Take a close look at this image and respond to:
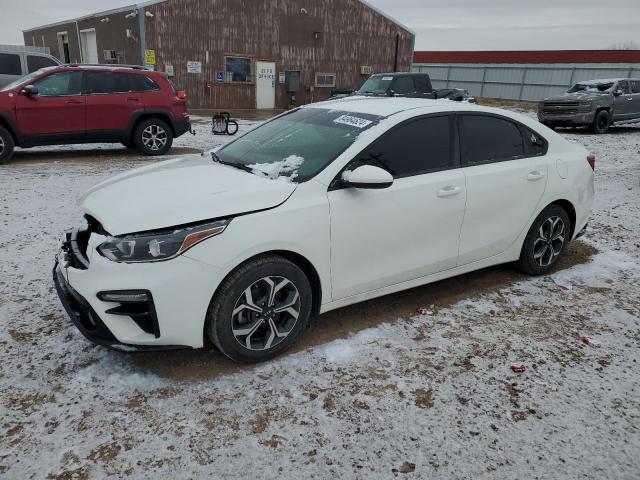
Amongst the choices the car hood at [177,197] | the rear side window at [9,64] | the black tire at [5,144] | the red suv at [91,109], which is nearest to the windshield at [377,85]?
the red suv at [91,109]

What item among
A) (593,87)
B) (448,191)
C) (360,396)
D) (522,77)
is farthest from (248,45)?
(360,396)

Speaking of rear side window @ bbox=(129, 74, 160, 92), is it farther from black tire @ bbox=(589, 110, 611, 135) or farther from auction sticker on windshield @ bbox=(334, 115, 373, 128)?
black tire @ bbox=(589, 110, 611, 135)

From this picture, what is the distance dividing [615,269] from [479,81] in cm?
3044

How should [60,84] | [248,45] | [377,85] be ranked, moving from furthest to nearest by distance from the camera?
[248,45] → [377,85] → [60,84]

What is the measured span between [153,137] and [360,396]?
8754mm

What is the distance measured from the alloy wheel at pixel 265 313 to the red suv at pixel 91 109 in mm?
8007

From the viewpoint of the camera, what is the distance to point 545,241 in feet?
15.1

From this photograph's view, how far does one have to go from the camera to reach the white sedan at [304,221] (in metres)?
2.79

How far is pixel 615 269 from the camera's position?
16.3 ft

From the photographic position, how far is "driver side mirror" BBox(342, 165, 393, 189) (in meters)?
3.17

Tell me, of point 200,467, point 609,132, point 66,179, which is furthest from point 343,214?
point 609,132

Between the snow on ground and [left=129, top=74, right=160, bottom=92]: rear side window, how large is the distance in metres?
6.49

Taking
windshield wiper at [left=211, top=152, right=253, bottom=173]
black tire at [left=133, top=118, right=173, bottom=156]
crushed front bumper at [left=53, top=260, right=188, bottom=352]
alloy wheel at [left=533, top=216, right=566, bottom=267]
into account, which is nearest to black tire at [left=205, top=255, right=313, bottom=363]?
crushed front bumper at [left=53, top=260, right=188, bottom=352]

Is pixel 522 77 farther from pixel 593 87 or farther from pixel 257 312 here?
pixel 257 312
